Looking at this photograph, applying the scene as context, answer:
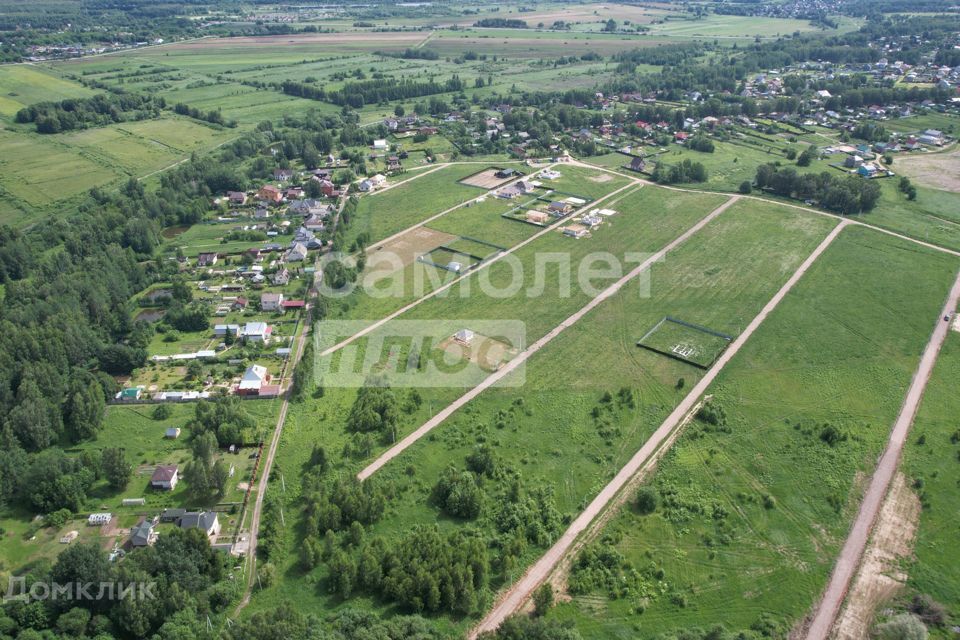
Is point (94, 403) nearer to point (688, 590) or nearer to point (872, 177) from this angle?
point (688, 590)

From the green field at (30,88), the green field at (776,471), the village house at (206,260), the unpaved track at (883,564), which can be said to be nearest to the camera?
the unpaved track at (883,564)

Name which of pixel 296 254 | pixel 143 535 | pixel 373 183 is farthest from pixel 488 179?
pixel 143 535

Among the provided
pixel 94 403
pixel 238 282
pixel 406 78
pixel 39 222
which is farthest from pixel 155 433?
pixel 406 78

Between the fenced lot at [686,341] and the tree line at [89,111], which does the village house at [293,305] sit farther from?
the tree line at [89,111]

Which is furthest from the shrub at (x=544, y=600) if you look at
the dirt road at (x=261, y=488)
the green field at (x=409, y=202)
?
the green field at (x=409, y=202)

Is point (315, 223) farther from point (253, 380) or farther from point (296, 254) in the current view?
point (253, 380)

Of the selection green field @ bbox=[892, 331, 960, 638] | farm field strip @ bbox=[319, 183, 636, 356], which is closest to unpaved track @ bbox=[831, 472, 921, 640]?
green field @ bbox=[892, 331, 960, 638]

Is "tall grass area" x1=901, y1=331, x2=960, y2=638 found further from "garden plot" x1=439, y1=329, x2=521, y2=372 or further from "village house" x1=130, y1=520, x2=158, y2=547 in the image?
"village house" x1=130, y1=520, x2=158, y2=547

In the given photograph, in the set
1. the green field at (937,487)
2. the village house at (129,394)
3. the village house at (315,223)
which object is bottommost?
the village house at (129,394)
